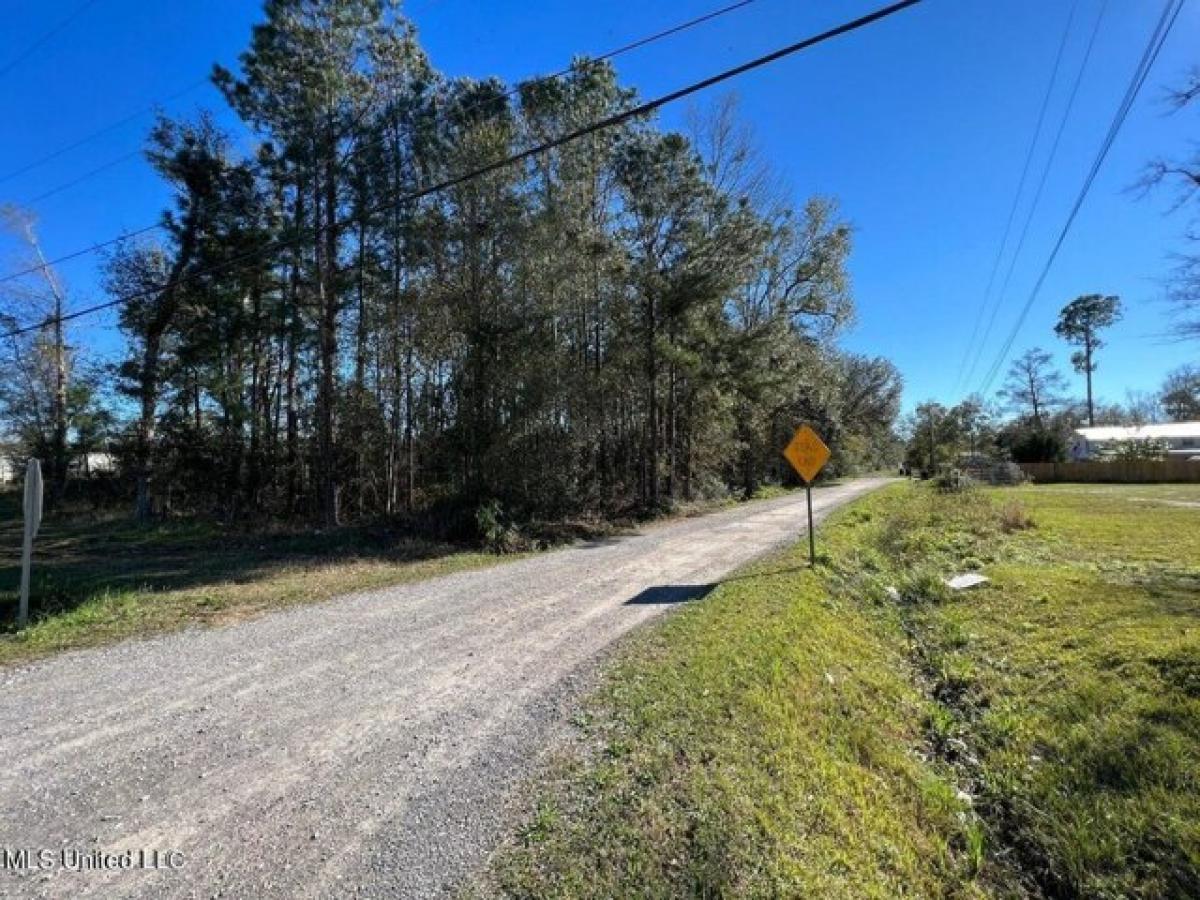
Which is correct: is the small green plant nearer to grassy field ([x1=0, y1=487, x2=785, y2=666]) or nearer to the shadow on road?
grassy field ([x1=0, y1=487, x2=785, y2=666])

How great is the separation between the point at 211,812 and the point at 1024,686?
7.04m

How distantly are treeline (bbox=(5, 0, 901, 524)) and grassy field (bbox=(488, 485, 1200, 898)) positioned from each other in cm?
918

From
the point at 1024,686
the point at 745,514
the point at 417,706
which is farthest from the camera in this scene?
the point at 745,514

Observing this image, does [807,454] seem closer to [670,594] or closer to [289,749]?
[670,594]

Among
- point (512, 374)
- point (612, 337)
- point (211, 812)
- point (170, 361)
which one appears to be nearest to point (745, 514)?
point (612, 337)

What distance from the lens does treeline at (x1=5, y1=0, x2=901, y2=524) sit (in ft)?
49.4

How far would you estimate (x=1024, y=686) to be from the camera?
20.3ft

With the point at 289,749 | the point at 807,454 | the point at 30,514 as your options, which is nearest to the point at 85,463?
the point at 30,514

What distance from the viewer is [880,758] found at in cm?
442

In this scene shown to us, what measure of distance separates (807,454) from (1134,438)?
60.6m

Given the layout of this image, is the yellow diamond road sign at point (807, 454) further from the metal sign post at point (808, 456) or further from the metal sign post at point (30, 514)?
the metal sign post at point (30, 514)

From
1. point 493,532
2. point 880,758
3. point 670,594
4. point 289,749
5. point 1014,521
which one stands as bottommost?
point 880,758

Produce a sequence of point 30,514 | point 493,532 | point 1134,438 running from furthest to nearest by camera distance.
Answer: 1. point 1134,438
2. point 493,532
3. point 30,514

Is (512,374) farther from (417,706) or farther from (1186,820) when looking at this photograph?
(1186,820)
